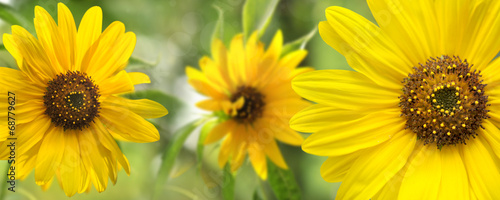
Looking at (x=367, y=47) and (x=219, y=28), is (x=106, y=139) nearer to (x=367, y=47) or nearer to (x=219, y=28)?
(x=219, y=28)

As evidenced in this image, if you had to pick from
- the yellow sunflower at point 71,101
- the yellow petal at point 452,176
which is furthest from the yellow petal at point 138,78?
the yellow petal at point 452,176

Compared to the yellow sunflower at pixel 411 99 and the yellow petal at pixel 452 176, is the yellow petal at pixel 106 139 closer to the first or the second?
the yellow sunflower at pixel 411 99

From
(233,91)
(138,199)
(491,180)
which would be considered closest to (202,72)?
(233,91)

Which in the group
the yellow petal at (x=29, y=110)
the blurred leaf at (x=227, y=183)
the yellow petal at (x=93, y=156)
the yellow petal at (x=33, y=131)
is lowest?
the blurred leaf at (x=227, y=183)

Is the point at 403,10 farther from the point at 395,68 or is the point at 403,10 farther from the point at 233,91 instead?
the point at 233,91

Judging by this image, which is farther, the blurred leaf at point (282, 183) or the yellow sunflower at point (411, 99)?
the blurred leaf at point (282, 183)

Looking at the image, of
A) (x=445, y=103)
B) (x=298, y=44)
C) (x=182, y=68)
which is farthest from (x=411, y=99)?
(x=182, y=68)

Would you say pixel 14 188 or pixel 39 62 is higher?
pixel 39 62
